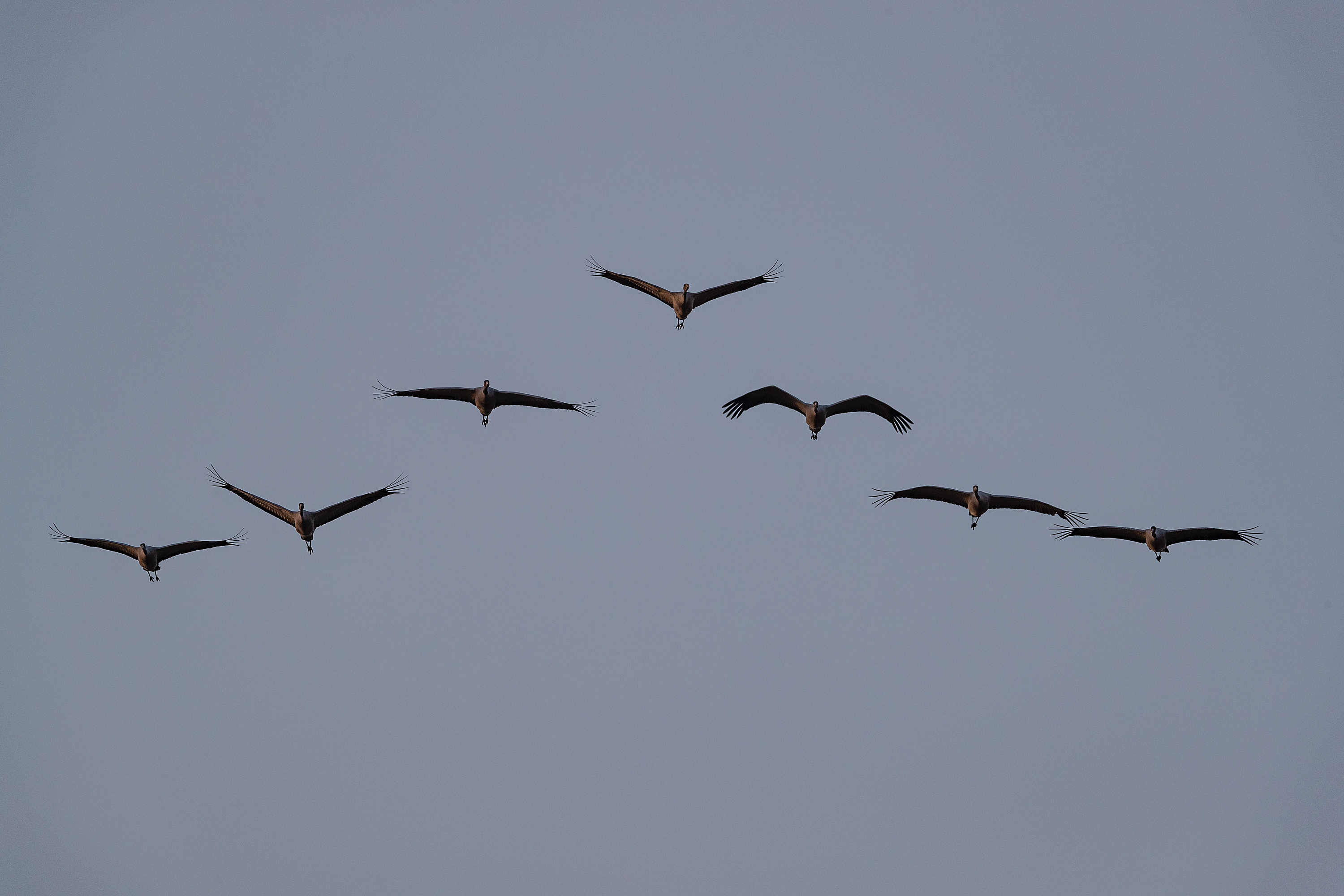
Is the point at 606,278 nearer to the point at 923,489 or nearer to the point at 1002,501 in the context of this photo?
the point at 923,489

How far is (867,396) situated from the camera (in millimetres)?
49375

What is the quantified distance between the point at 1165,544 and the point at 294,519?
31785 millimetres

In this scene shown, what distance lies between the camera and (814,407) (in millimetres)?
48469

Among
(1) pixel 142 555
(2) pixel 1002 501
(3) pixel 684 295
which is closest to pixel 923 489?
(2) pixel 1002 501

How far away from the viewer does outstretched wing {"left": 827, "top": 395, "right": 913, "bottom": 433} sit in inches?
1933

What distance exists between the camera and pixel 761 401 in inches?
1945

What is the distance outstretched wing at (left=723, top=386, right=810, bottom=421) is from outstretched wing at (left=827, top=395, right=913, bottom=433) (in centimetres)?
118

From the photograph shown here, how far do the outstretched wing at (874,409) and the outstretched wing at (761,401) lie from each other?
118 centimetres

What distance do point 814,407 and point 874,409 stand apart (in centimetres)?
245

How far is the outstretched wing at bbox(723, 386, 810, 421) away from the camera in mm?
49094

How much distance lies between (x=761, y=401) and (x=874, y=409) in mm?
3955

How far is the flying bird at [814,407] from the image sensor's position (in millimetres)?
48709

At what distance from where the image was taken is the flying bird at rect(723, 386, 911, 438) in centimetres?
4871

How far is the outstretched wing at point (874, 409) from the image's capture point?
49094 millimetres
